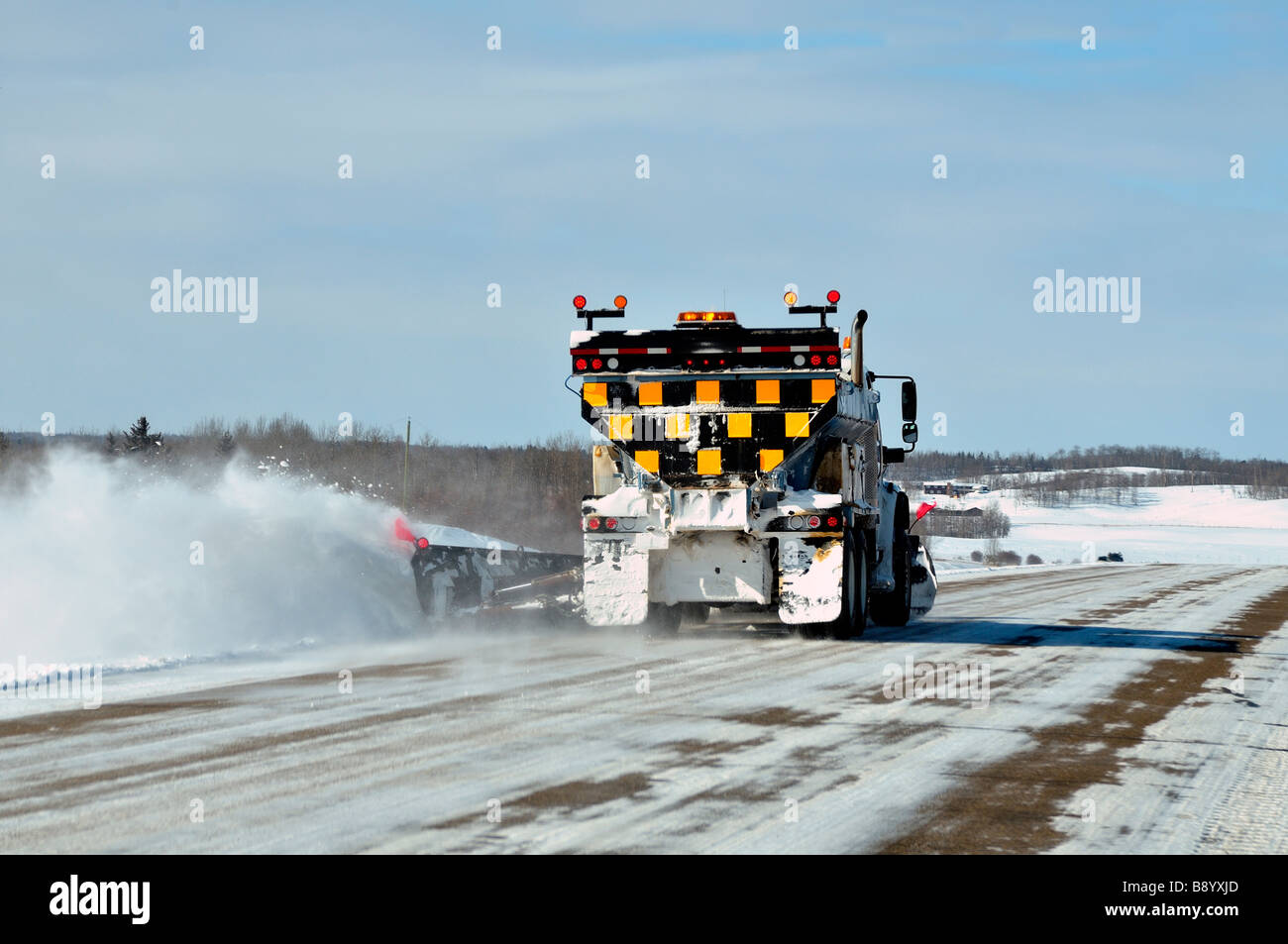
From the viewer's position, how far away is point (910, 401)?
55.1ft

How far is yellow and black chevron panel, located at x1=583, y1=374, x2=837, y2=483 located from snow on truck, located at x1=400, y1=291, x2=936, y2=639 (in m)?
0.01

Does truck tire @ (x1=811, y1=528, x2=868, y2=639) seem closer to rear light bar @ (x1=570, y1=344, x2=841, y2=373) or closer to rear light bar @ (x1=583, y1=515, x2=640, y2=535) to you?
rear light bar @ (x1=570, y1=344, x2=841, y2=373)

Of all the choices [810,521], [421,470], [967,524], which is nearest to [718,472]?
[810,521]

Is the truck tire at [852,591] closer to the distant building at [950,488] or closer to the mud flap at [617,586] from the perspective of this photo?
the mud flap at [617,586]

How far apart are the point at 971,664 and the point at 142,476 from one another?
28.8 feet

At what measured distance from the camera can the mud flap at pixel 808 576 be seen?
13469 millimetres

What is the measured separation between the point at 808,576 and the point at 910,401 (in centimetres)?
417

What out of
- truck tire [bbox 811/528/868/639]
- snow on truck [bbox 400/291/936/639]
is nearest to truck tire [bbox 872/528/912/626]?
truck tire [bbox 811/528/868/639]

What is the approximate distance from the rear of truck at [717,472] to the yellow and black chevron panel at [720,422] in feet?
0.04

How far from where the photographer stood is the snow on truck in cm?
1349

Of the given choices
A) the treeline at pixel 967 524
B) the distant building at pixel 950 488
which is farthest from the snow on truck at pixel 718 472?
the distant building at pixel 950 488

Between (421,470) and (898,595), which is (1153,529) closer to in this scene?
(421,470)
